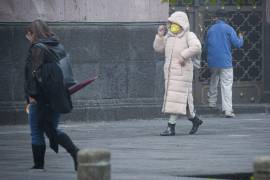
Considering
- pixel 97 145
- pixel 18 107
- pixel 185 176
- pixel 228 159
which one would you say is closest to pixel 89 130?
pixel 18 107

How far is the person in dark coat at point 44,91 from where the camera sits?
11.7 m

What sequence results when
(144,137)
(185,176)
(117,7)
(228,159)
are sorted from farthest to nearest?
(117,7) < (144,137) < (228,159) < (185,176)

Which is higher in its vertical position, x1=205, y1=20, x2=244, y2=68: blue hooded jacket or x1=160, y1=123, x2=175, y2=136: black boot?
x1=205, y1=20, x2=244, y2=68: blue hooded jacket

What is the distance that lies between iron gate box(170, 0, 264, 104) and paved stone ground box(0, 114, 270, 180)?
3.65 feet

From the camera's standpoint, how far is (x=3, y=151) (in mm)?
14227

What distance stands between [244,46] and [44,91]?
1025 centimetres

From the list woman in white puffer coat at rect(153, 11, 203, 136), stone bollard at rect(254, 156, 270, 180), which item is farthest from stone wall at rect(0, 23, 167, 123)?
stone bollard at rect(254, 156, 270, 180)

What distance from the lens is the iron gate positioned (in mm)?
20891

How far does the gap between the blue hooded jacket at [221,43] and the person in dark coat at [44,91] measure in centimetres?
847

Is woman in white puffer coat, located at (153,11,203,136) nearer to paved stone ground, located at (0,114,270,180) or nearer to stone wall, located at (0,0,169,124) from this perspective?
paved stone ground, located at (0,114,270,180)

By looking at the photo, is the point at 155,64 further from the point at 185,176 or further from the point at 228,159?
the point at 185,176

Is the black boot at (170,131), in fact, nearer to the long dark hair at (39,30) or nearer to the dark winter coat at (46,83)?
the dark winter coat at (46,83)

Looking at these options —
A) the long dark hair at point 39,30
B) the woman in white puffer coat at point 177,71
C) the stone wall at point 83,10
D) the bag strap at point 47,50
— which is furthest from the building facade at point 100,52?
the bag strap at point 47,50

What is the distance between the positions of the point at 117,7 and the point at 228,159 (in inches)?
278
